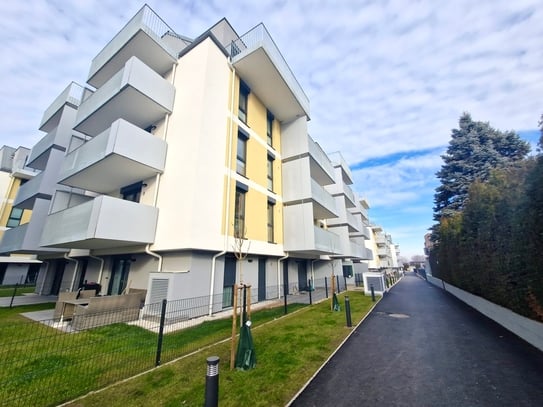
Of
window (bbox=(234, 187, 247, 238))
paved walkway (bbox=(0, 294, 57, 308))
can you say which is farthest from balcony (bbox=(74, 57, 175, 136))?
paved walkway (bbox=(0, 294, 57, 308))

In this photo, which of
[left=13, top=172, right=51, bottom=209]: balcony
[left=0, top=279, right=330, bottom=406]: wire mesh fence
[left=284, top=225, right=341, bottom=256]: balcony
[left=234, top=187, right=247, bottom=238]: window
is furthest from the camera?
[left=13, top=172, right=51, bottom=209]: balcony

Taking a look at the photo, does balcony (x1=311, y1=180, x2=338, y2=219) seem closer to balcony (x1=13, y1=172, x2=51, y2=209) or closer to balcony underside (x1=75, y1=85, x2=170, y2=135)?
balcony underside (x1=75, y1=85, x2=170, y2=135)

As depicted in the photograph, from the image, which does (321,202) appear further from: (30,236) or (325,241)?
(30,236)

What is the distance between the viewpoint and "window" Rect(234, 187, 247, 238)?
37.4 feet

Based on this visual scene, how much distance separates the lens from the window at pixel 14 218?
26.1 metres

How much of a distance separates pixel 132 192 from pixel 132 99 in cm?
498

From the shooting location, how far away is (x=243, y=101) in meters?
14.1

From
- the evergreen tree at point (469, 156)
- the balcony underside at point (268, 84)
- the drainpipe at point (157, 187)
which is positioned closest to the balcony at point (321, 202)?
the balcony underside at point (268, 84)

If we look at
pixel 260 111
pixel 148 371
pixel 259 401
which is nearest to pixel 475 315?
→ pixel 259 401

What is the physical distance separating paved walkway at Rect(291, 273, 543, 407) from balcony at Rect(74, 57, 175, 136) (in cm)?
1291

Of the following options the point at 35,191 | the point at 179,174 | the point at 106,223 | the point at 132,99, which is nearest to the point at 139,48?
the point at 132,99

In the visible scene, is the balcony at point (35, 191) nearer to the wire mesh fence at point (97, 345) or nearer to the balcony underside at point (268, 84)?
the wire mesh fence at point (97, 345)

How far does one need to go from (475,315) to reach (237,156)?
12998 millimetres

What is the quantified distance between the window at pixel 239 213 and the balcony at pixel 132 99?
5668 millimetres
